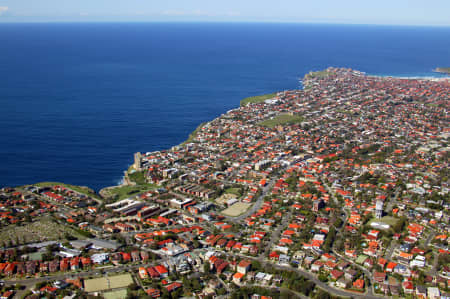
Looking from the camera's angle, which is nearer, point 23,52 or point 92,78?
point 92,78

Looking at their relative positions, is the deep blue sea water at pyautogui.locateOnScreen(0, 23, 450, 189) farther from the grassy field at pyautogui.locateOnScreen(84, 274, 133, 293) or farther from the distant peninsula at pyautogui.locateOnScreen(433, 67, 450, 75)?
the grassy field at pyautogui.locateOnScreen(84, 274, 133, 293)

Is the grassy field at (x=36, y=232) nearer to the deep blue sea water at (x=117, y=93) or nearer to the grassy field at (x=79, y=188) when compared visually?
the grassy field at (x=79, y=188)

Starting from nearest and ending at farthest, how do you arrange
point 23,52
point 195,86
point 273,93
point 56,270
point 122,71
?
point 56,270 < point 273,93 < point 195,86 < point 122,71 < point 23,52

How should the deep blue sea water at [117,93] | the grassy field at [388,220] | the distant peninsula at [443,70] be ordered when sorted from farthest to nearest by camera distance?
the distant peninsula at [443,70]
the deep blue sea water at [117,93]
the grassy field at [388,220]

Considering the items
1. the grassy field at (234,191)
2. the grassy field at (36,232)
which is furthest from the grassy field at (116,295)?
the grassy field at (234,191)

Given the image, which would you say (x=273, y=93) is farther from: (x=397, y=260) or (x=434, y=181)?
(x=397, y=260)

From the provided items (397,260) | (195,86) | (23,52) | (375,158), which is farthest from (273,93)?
(23,52)

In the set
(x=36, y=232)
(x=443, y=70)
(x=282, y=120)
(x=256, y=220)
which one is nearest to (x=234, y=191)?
(x=256, y=220)
